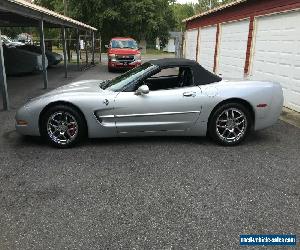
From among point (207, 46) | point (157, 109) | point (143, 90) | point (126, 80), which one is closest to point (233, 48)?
point (207, 46)

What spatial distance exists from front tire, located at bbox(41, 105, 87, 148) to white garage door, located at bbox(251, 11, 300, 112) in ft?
19.2

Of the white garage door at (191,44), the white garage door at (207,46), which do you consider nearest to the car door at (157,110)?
the white garage door at (207,46)

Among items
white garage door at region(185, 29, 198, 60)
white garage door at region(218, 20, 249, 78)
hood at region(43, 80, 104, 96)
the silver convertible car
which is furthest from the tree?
the silver convertible car

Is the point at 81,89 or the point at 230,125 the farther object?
the point at 81,89

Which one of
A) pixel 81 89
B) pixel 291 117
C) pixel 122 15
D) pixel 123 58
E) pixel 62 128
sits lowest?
pixel 291 117

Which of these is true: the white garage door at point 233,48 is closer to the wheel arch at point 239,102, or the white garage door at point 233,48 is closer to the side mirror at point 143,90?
the wheel arch at point 239,102

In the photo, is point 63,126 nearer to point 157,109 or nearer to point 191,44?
point 157,109

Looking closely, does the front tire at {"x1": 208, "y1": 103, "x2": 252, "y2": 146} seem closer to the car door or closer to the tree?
the car door

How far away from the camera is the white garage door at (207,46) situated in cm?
1667

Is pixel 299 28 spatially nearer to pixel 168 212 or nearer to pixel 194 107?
pixel 194 107

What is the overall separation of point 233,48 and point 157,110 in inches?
354

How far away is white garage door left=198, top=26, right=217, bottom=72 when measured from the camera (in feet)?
54.7

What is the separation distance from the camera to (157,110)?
17.7 feet

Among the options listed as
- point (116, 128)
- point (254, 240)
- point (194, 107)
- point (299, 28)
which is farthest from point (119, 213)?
point (299, 28)
